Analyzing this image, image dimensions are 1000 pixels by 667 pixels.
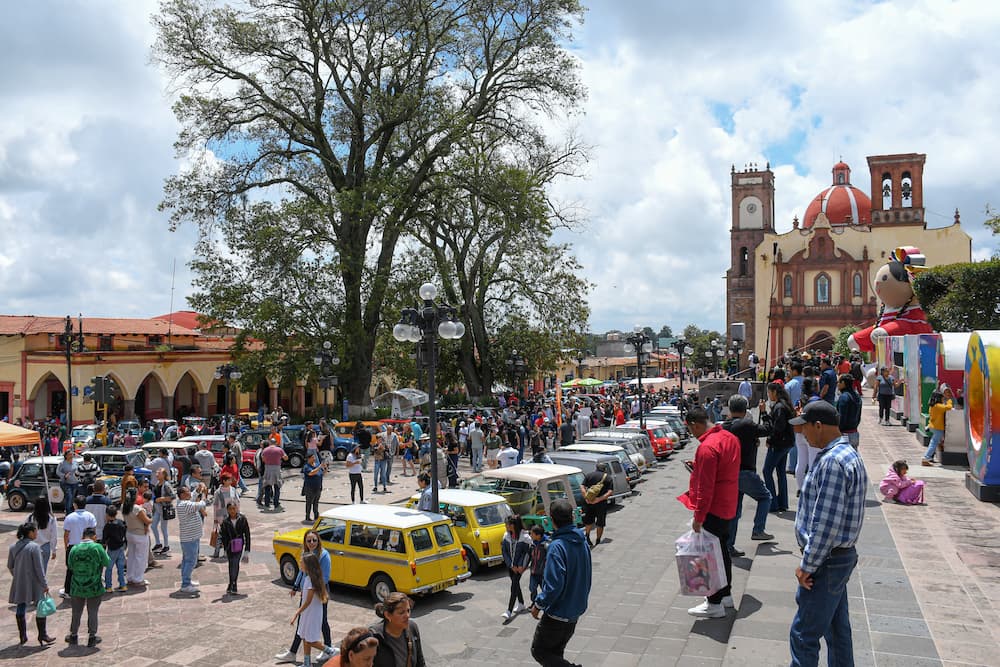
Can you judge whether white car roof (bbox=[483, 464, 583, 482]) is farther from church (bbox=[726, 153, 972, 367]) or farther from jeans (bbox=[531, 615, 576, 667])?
church (bbox=[726, 153, 972, 367])

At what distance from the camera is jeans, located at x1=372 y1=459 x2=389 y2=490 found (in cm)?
1948

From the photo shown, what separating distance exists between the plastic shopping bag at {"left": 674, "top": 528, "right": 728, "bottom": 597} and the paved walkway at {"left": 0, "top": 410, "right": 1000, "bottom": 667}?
0.37 meters

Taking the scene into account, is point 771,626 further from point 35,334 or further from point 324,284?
point 35,334

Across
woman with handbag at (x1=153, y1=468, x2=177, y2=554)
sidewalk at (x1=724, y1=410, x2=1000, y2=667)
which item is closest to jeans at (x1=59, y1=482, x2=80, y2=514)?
woman with handbag at (x1=153, y1=468, x2=177, y2=554)

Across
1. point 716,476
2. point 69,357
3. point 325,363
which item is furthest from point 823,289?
point 716,476

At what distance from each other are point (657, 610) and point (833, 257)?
67947mm

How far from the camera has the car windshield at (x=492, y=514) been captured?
12031 mm

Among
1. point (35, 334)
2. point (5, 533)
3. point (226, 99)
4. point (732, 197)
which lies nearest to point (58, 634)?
point (5, 533)

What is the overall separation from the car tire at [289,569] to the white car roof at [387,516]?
902mm

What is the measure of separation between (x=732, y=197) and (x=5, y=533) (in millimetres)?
75684

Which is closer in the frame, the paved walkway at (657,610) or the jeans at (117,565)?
the paved walkway at (657,610)

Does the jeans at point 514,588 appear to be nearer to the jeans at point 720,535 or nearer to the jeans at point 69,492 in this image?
the jeans at point 720,535

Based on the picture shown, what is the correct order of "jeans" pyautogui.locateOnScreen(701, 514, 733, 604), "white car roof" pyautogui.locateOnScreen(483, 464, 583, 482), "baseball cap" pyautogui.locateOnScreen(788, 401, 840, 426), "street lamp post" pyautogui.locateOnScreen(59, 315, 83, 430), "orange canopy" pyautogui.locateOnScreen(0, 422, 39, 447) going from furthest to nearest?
1. "street lamp post" pyautogui.locateOnScreen(59, 315, 83, 430)
2. "orange canopy" pyautogui.locateOnScreen(0, 422, 39, 447)
3. "white car roof" pyautogui.locateOnScreen(483, 464, 583, 482)
4. "jeans" pyautogui.locateOnScreen(701, 514, 733, 604)
5. "baseball cap" pyautogui.locateOnScreen(788, 401, 840, 426)

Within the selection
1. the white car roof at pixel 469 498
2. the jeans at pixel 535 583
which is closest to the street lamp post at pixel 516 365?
the white car roof at pixel 469 498
